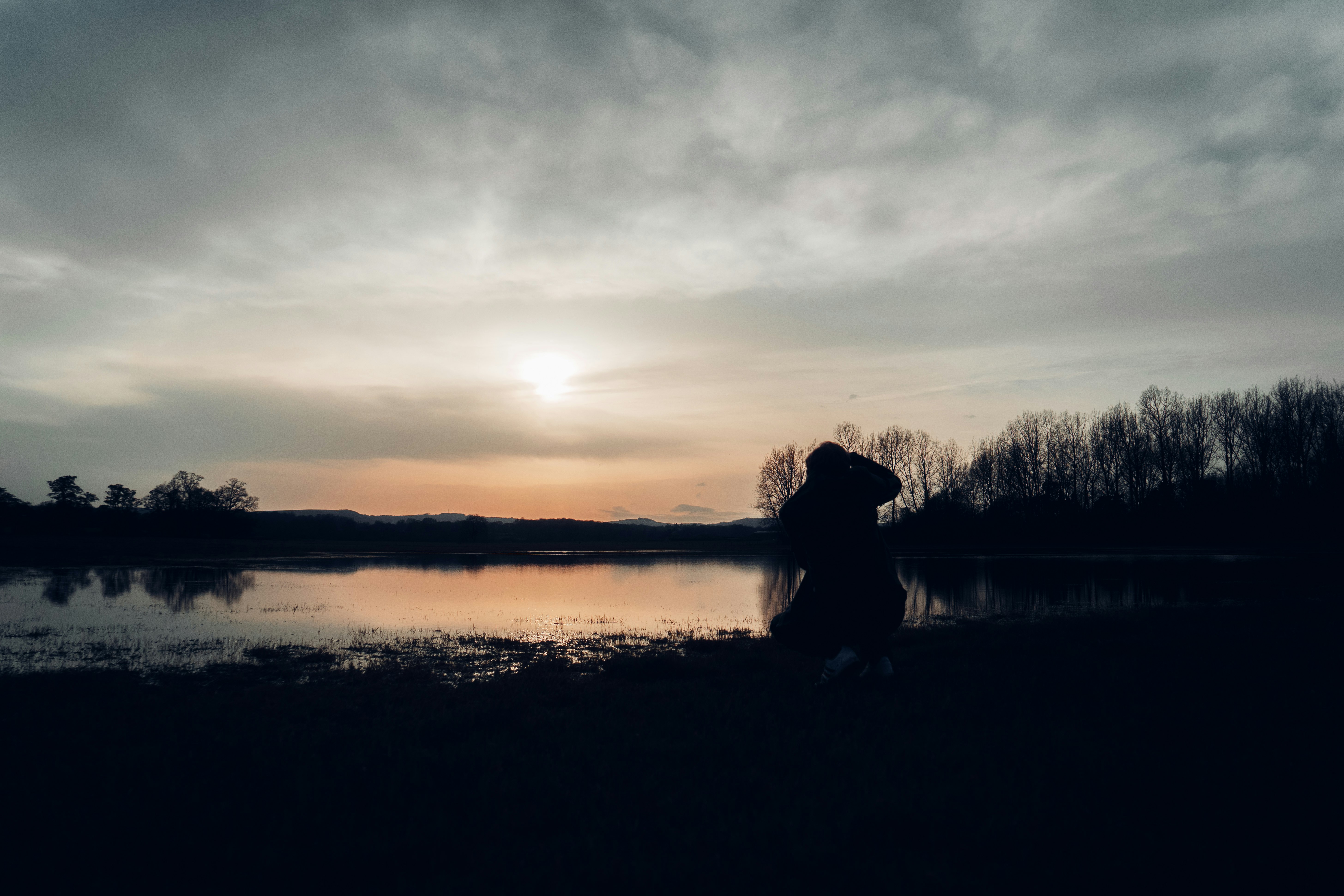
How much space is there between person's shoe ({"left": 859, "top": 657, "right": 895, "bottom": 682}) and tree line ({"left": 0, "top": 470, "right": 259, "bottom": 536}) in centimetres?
10107

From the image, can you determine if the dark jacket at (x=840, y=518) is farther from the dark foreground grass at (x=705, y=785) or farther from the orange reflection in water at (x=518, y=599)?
the orange reflection in water at (x=518, y=599)

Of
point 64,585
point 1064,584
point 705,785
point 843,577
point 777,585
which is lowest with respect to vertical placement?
point 777,585

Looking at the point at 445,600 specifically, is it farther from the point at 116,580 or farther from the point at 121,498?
the point at 121,498

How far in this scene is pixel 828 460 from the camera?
31.6 feet

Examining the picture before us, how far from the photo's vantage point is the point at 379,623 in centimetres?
2086

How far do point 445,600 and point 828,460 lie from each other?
2344 centimetres

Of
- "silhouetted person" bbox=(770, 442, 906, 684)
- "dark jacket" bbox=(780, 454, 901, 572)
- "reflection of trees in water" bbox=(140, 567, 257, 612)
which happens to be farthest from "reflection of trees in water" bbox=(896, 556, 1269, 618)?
"reflection of trees in water" bbox=(140, 567, 257, 612)

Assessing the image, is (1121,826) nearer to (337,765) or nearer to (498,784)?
(498,784)

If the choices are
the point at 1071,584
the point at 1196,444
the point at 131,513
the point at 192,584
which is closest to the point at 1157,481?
the point at 1196,444

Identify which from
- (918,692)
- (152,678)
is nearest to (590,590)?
(152,678)

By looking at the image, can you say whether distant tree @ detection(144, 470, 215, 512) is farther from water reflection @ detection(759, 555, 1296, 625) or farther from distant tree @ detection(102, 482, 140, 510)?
water reflection @ detection(759, 555, 1296, 625)

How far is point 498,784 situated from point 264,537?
113m

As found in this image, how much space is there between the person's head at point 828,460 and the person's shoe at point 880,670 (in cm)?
279

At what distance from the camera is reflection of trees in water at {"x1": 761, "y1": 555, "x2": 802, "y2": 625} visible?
2648 centimetres
